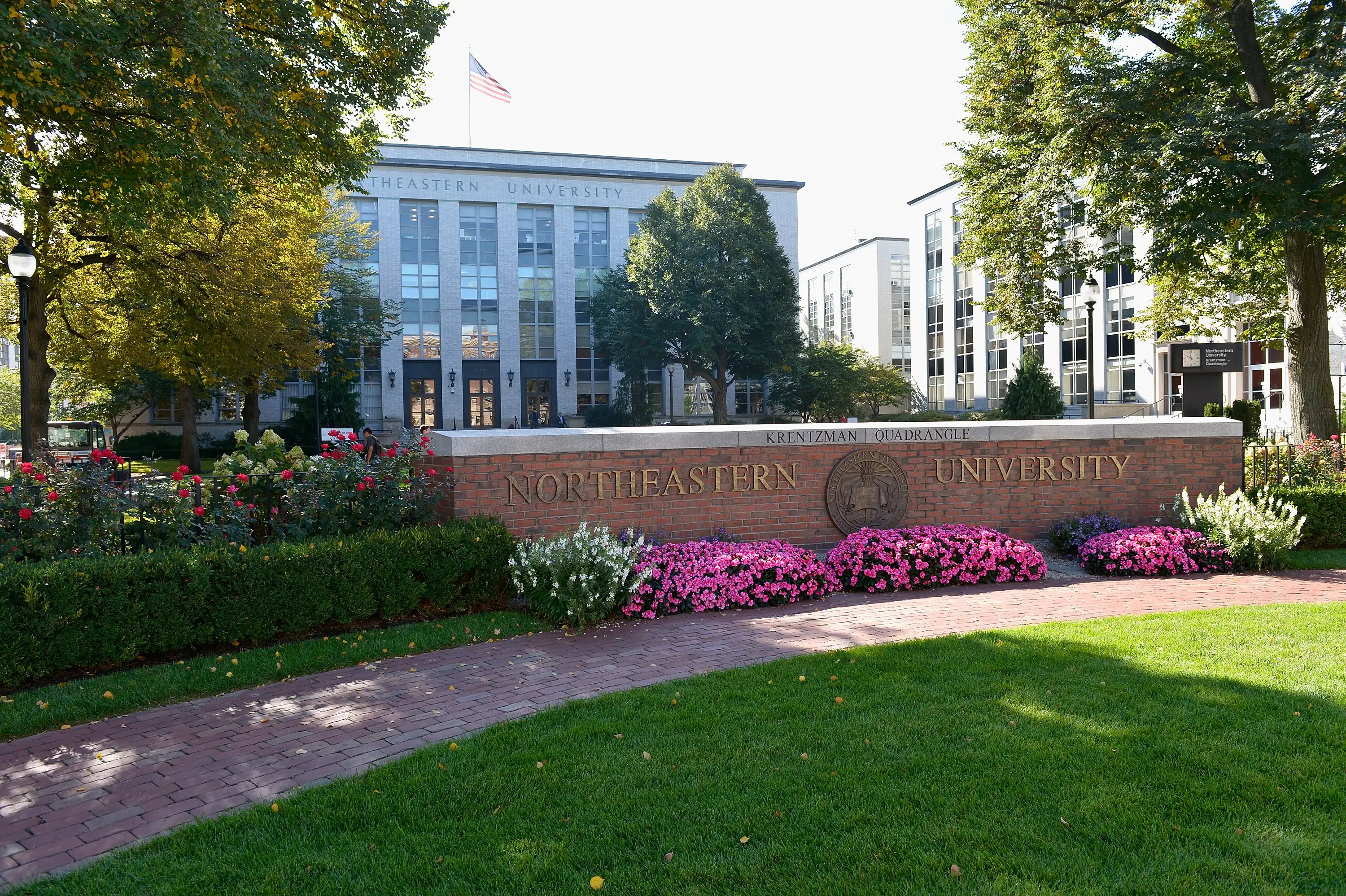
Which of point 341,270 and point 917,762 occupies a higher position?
point 341,270

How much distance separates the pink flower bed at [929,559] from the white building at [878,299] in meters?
52.8

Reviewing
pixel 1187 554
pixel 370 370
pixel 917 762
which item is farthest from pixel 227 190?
pixel 370 370

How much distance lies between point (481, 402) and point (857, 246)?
3373 centimetres

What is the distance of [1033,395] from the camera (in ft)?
99.5

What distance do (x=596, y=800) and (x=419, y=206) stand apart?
50.7 metres

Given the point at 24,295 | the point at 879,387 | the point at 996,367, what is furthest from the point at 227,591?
the point at 996,367

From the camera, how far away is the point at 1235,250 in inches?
712

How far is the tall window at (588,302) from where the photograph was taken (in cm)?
5212

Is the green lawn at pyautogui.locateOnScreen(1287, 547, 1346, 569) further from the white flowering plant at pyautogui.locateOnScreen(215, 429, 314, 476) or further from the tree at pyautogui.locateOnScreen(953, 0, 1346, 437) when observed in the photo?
the white flowering plant at pyautogui.locateOnScreen(215, 429, 314, 476)

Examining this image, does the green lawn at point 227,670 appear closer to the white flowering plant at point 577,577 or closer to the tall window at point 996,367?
the white flowering plant at point 577,577

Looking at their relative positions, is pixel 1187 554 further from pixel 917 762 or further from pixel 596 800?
pixel 596 800

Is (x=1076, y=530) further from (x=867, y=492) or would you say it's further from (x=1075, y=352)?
(x=1075, y=352)

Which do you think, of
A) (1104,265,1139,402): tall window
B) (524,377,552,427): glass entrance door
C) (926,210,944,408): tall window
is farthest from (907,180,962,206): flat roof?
(524,377,552,427): glass entrance door

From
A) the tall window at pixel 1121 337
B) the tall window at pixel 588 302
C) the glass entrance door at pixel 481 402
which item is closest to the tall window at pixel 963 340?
the tall window at pixel 1121 337
